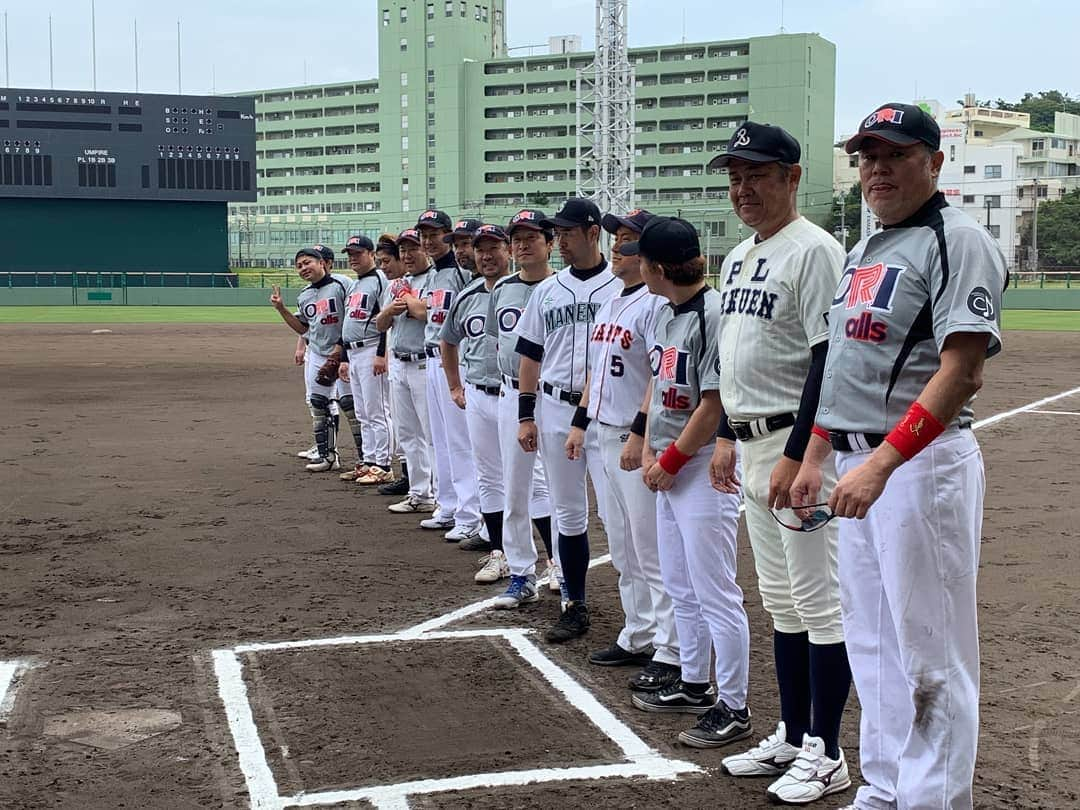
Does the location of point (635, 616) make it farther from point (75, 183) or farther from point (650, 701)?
point (75, 183)

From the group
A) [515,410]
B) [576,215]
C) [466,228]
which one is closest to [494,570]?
[515,410]

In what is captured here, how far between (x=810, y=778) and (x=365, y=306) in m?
7.25

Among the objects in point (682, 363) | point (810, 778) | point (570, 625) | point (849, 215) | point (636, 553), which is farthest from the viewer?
point (849, 215)

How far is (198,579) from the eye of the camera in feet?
22.5

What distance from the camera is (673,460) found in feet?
14.3

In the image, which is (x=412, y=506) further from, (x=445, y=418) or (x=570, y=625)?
(x=570, y=625)

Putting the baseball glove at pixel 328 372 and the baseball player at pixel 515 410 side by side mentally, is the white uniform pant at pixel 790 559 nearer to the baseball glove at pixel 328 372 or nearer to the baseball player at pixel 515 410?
the baseball player at pixel 515 410

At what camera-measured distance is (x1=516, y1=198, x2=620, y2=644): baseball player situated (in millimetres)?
5691

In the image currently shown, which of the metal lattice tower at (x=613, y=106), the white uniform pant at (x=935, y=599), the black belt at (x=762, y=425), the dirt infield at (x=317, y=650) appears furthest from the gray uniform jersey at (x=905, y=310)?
the metal lattice tower at (x=613, y=106)

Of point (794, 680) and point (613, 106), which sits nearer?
point (794, 680)

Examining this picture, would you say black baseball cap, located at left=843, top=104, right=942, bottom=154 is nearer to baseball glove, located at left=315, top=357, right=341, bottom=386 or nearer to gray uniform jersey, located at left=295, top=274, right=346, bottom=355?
baseball glove, located at left=315, top=357, right=341, bottom=386

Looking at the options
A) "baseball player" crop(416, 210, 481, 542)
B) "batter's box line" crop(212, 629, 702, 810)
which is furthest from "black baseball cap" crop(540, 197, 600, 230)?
"baseball player" crop(416, 210, 481, 542)

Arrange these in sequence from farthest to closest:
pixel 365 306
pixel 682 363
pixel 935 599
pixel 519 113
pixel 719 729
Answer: pixel 519 113 → pixel 365 306 → pixel 682 363 → pixel 719 729 → pixel 935 599

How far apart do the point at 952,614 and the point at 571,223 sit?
10.3ft
